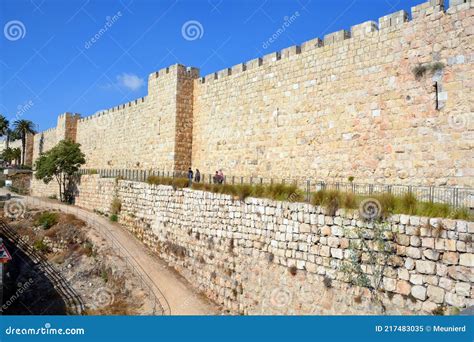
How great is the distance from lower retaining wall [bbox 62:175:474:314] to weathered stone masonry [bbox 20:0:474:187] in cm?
291

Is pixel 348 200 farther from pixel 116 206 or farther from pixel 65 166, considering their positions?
pixel 65 166

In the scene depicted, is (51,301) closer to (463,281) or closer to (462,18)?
(463,281)

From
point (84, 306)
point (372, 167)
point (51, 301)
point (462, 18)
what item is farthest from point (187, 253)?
point (462, 18)

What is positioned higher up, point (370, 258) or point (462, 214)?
point (462, 214)

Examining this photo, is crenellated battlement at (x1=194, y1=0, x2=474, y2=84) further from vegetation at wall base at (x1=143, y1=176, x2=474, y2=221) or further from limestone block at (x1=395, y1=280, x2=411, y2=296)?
limestone block at (x1=395, y1=280, x2=411, y2=296)

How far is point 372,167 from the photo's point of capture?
10.9 meters
